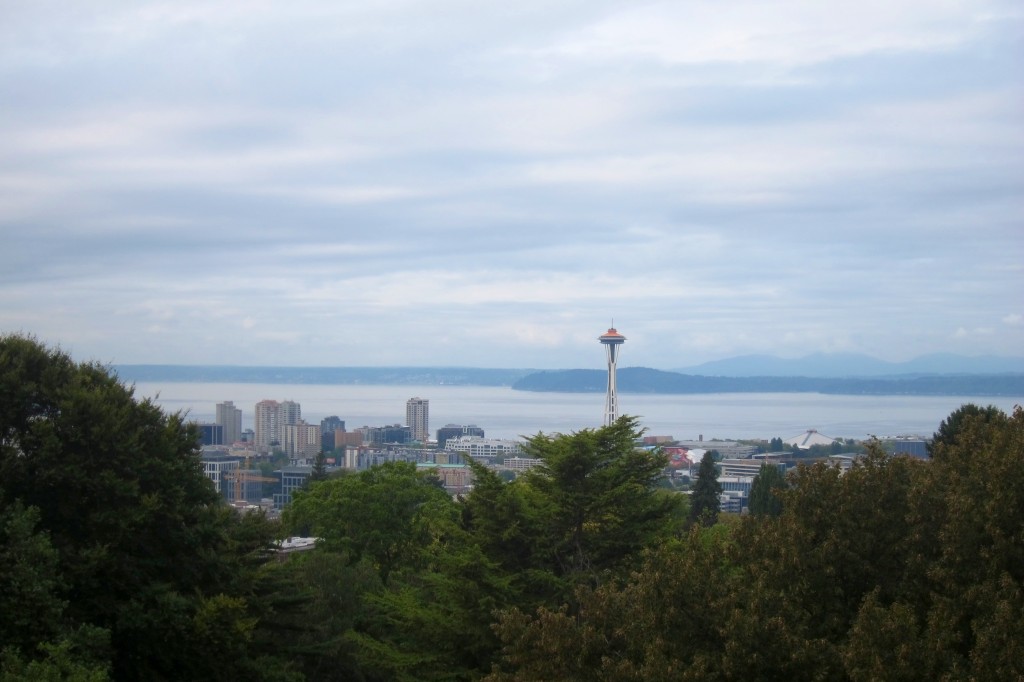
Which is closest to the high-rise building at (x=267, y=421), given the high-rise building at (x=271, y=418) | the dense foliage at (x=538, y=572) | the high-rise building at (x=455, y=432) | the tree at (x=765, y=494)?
the high-rise building at (x=271, y=418)

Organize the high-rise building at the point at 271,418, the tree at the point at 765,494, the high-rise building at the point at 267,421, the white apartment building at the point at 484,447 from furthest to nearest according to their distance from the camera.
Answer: the high-rise building at the point at 271,418 → the high-rise building at the point at 267,421 → the white apartment building at the point at 484,447 → the tree at the point at 765,494

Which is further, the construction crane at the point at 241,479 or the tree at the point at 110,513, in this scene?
the construction crane at the point at 241,479

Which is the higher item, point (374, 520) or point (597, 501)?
point (597, 501)

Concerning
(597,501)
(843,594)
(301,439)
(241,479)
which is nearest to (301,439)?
(301,439)

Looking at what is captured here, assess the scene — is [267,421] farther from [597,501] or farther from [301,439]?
[597,501]

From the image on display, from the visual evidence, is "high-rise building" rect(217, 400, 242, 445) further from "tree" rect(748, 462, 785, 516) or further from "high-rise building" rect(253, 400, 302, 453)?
"tree" rect(748, 462, 785, 516)

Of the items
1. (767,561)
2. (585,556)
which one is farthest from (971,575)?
(585,556)

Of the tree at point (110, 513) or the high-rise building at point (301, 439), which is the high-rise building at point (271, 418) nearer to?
the high-rise building at point (301, 439)

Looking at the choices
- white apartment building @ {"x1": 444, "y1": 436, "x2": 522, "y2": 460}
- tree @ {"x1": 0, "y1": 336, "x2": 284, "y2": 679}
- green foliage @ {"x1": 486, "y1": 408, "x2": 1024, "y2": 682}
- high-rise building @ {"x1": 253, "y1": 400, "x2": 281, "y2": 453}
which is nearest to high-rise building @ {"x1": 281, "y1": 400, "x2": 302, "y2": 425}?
high-rise building @ {"x1": 253, "y1": 400, "x2": 281, "y2": 453}
